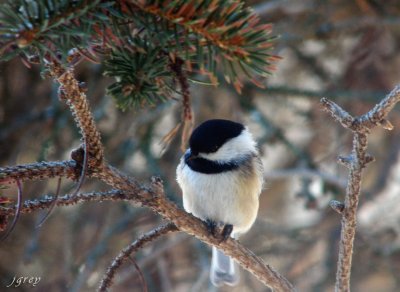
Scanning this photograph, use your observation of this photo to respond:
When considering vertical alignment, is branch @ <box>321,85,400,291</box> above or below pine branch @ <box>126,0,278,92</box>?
above

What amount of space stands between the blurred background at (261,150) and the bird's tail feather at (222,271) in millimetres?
62

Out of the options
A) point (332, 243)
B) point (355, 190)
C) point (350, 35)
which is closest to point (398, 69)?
point (350, 35)

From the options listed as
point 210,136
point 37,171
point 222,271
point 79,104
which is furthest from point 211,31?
point 222,271

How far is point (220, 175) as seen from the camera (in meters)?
1.71

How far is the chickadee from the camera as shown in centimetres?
170

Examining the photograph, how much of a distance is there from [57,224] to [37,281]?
Answer: 667mm

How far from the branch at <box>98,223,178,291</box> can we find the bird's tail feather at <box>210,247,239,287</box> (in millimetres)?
1008

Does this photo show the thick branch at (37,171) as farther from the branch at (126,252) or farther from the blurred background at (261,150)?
the blurred background at (261,150)

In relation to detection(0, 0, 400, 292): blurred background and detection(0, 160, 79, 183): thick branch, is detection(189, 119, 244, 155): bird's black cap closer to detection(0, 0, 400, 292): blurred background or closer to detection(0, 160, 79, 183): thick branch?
detection(0, 0, 400, 292): blurred background

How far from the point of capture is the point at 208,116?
2.62 metres

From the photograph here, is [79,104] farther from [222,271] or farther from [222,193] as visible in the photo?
[222,271]

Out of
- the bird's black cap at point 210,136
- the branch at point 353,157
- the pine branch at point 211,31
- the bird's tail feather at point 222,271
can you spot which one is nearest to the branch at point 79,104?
the pine branch at point 211,31

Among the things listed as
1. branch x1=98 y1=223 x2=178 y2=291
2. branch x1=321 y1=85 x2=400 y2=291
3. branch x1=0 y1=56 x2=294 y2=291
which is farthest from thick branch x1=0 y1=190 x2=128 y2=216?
branch x1=321 y1=85 x2=400 y2=291

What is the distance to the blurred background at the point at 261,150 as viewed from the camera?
193cm
